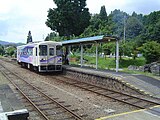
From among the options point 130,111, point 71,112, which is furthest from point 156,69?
point 71,112

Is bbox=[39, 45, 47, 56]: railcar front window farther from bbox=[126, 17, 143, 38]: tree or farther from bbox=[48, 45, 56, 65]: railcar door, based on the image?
bbox=[126, 17, 143, 38]: tree

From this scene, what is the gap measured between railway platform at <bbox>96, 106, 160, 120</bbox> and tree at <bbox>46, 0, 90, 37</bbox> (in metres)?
26.3

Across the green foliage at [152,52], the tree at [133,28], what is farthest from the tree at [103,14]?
the green foliage at [152,52]

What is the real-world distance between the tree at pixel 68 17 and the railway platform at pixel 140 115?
2628 centimetres

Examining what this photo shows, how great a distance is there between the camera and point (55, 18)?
1339 inches

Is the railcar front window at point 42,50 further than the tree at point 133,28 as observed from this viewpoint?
No

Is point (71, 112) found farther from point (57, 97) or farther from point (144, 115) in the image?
point (57, 97)

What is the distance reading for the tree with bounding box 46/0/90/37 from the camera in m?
33.8

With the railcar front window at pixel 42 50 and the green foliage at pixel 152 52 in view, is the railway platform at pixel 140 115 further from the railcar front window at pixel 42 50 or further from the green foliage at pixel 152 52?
the green foliage at pixel 152 52

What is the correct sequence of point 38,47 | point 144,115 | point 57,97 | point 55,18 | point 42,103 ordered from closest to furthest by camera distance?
point 144,115, point 42,103, point 57,97, point 38,47, point 55,18

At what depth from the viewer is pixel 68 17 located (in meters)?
33.9

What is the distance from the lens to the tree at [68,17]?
33.8 meters

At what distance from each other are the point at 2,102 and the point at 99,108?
11.8ft

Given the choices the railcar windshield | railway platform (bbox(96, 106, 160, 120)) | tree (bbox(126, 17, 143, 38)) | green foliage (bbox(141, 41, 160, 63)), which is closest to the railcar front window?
the railcar windshield
